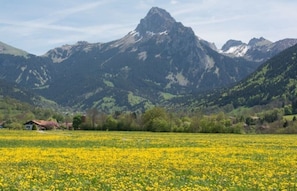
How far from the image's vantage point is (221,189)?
16828mm

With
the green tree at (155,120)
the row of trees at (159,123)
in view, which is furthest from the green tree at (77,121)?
the green tree at (155,120)

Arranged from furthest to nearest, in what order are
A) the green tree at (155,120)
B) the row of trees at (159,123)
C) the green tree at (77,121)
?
the green tree at (77,121)
the green tree at (155,120)
the row of trees at (159,123)

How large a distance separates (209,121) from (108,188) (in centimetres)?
11546

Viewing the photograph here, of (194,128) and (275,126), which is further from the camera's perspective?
(275,126)

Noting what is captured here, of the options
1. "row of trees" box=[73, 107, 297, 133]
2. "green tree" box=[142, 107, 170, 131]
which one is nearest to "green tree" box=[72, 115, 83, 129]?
"row of trees" box=[73, 107, 297, 133]

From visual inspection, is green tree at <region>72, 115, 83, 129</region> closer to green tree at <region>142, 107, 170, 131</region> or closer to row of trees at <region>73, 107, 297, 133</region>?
row of trees at <region>73, 107, 297, 133</region>

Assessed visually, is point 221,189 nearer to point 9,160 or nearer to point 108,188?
point 108,188

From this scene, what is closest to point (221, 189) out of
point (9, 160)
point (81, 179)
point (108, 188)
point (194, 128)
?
point (108, 188)

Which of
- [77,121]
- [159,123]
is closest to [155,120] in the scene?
[159,123]

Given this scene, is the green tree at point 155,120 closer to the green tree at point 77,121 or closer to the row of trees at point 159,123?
the row of trees at point 159,123

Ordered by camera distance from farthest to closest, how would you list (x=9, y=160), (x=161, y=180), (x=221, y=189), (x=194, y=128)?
(x=194, y=128), (x=9, y=160), (x=161, y=180), (x=221, y=189)

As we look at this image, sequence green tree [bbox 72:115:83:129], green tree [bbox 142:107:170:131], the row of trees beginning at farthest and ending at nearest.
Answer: green tree [bbox 72:115:83:129] < green tree [bbox 142:107:170:131] < the row of trees

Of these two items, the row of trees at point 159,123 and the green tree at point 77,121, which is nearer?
the row of trees at point 159,123

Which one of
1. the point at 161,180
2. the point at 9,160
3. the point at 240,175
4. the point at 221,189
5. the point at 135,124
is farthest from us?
the point at 135,124
